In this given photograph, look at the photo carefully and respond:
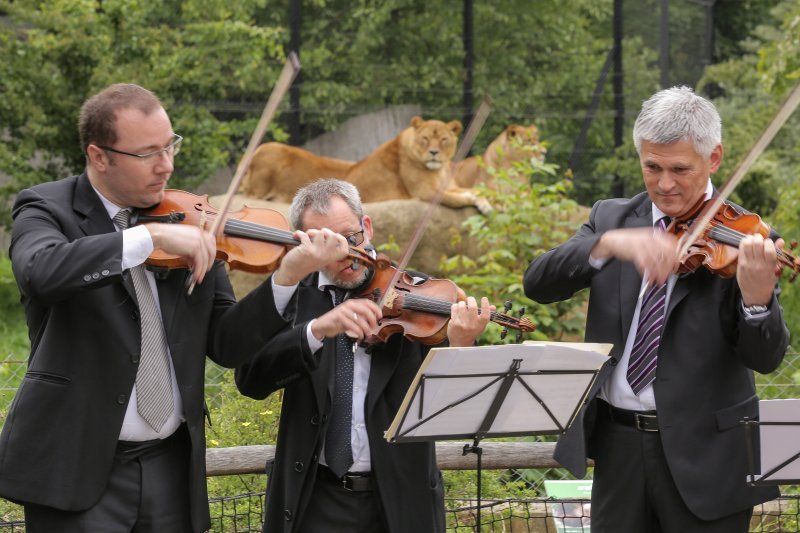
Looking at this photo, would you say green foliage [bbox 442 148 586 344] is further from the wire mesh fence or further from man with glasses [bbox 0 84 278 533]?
man with glasses [bbox 0 84 278 533]

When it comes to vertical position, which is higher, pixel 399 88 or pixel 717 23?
pixel 717 23

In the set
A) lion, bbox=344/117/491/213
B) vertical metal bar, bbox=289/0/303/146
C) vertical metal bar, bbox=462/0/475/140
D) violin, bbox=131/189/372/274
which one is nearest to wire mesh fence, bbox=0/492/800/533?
violin, bbox=131/189/372/274

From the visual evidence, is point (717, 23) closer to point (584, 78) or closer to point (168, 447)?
point (584, 78)

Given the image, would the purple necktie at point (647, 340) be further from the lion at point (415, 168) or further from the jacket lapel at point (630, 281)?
the lion at point (415, 168)

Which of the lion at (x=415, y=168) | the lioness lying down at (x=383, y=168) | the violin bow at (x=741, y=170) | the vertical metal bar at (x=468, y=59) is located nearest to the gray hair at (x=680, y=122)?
the violin bow at (x=741, y=170)

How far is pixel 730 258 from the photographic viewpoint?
346 centimetres

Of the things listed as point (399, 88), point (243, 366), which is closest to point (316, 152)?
point (399, 88)

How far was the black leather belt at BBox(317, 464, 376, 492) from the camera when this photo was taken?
3695 mm

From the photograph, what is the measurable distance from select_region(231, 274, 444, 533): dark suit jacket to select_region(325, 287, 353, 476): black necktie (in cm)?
3

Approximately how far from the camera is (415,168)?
10.7 m

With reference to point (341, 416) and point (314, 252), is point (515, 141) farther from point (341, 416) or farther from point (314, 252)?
point (314, 252)

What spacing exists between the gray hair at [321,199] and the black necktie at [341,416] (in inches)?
16.3

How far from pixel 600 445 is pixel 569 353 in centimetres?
47

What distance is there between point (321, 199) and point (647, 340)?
1143mm
